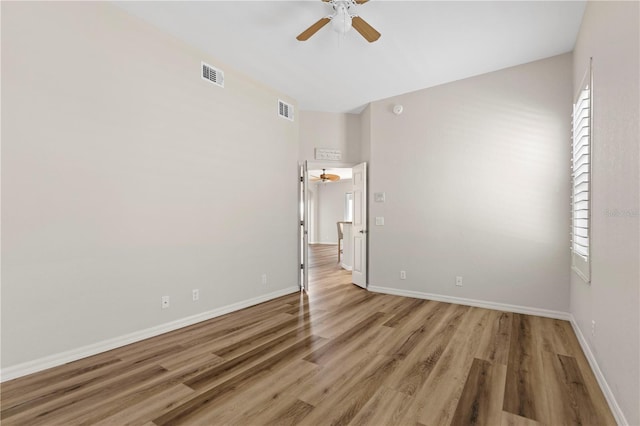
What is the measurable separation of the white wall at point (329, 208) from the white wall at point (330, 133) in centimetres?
704

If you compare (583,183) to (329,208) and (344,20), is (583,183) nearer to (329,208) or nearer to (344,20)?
(344,20)

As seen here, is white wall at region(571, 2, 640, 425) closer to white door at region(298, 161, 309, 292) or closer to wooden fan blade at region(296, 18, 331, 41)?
wooden fan blade at region(296, 18, 331, 41)

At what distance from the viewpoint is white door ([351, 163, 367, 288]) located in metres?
5.02

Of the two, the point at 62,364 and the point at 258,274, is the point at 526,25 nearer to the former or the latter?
the point at 258,274

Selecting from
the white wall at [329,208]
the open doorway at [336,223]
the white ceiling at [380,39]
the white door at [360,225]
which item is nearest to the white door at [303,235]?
the open doorway at [336,223]

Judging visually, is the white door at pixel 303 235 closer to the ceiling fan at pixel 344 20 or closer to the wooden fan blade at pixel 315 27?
the wooden fan blade at pixel 315 27

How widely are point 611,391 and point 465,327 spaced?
139cm

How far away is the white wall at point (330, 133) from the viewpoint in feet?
17.2

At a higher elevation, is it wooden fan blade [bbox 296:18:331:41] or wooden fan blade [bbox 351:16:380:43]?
wooden fan blade [bbox 296:18:331:41]

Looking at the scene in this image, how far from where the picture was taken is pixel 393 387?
2113 mm

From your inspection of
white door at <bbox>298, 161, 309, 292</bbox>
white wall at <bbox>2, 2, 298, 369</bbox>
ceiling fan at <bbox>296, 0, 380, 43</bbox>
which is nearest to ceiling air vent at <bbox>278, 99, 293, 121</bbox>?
white wall at <bbox>2, 2, 298, 369</bbox>

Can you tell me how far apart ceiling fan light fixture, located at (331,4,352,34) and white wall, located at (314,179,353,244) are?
9.87 meters

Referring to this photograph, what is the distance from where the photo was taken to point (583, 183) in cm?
273

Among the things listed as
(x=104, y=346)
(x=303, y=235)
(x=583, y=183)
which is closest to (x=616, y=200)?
(x=583, y=183)
